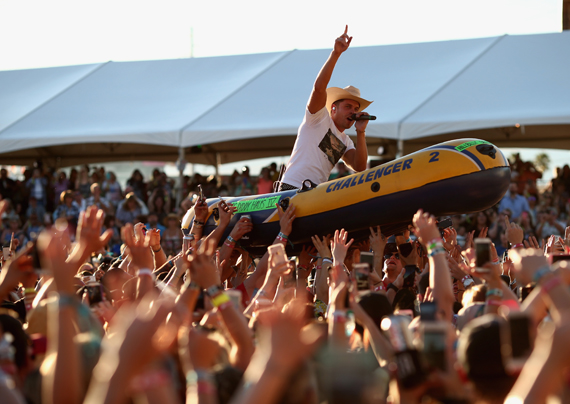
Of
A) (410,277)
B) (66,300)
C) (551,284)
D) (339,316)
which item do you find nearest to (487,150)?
(410,277)

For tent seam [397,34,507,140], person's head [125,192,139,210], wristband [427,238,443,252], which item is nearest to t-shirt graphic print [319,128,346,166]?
wristband [427,238,443,252]

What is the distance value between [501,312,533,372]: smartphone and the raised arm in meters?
3.13

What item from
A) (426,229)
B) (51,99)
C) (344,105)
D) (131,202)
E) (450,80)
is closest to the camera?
(426,229)

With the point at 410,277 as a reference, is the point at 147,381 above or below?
above

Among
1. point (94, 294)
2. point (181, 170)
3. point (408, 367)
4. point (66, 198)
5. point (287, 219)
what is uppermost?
point (408, 367)

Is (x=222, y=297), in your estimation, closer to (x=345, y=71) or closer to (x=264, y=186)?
(x=264, y=186)

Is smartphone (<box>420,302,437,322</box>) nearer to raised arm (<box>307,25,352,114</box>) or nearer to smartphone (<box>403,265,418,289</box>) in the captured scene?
smartphone (<box>403,265,418,289</box>)

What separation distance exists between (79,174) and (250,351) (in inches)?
471

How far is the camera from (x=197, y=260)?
250cm

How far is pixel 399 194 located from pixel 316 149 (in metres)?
0.99

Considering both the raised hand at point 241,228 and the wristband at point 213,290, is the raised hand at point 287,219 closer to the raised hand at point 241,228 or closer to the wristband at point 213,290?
the raised hand at point 241,228

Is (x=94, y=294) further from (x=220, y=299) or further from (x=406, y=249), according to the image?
(x=406, y=249)

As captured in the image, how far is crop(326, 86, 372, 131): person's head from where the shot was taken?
18.5ft

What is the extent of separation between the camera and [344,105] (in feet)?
18.6
